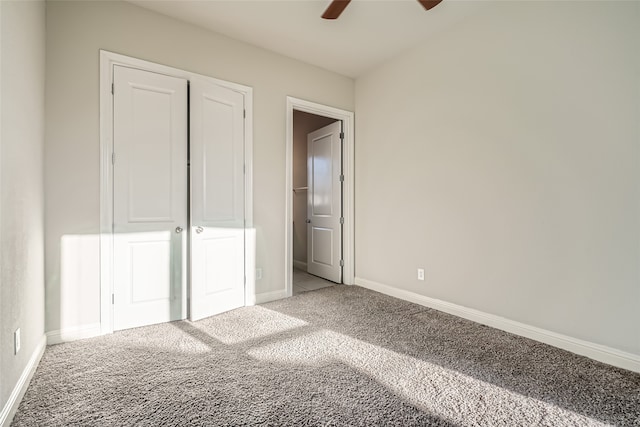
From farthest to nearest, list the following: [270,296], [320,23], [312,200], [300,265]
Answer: [300,265] → [312,200] → [270,296] → [320,23]

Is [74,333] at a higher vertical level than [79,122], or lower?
lower

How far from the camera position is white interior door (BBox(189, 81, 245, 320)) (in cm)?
292

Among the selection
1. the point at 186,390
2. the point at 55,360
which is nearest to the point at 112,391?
the point at 186,390

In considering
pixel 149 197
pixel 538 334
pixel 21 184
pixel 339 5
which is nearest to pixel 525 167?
pixel 538 334

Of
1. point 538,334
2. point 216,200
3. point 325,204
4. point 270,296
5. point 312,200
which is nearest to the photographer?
point 538,334

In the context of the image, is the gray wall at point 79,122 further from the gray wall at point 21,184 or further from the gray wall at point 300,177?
the gray wall at point 300,177

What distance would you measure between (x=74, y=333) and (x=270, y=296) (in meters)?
1.73

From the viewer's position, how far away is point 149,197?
278 centimetres

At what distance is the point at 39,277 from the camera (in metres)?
2.22

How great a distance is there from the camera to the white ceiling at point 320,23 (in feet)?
8.97

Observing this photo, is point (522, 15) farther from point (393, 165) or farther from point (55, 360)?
point (55, 360)

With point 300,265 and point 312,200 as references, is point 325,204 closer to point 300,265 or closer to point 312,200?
point 312,200

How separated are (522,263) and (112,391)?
2988 millimetres

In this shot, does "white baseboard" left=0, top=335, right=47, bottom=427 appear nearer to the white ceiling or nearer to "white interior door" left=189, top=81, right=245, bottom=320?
"white interior door" left=189, top=81, right=245, bottom=320
